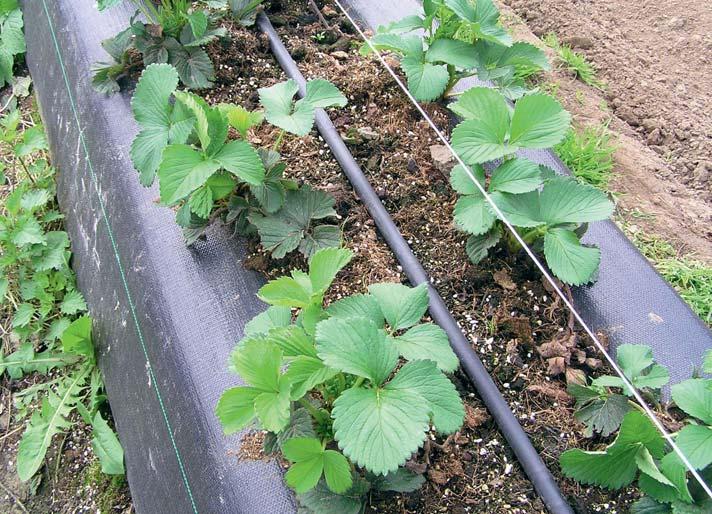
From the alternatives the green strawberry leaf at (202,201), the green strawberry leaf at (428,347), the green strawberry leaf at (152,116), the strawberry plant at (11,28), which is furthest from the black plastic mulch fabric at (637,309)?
the strawberry plant at (11,28)

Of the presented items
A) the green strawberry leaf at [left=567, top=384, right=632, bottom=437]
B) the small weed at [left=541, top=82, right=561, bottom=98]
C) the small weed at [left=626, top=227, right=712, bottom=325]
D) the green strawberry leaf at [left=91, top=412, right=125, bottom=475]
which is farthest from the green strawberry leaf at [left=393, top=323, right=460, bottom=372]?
the small weed at [left=541, top=82, right=561, bottom=98]

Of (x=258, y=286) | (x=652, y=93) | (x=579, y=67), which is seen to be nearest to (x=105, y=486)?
(x=258, y=286)

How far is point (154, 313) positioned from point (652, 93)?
6.58 ft

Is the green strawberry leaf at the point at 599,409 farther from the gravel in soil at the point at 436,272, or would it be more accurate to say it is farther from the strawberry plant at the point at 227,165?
the strawberry plant at the point at 227,165

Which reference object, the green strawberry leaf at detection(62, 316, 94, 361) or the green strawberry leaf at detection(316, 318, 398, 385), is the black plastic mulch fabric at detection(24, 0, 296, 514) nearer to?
the green strawberry leaf at detection(62, 316, 94, 361)

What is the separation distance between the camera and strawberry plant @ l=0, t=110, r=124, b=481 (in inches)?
67.7

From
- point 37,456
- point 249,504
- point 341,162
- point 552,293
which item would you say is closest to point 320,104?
point 341,162

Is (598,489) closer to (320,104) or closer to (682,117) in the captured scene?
(320,104)

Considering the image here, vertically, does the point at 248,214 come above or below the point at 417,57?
below

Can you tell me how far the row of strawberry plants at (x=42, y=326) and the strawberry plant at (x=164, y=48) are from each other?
0.42 m

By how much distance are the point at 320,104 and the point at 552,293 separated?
0.72 meters

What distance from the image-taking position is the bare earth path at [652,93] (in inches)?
82.2

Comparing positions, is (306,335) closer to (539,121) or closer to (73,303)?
(539,121)

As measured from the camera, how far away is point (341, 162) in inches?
68.5
